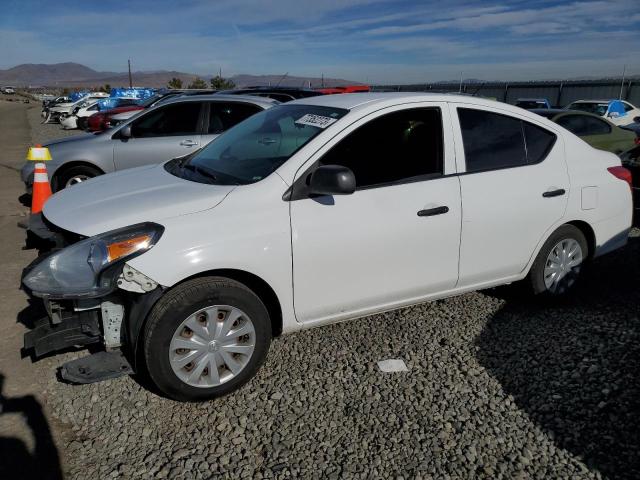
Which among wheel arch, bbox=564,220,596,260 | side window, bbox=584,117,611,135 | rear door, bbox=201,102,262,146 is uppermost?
rear door, bbox=201,102,262,146

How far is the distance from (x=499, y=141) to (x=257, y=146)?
1.82m

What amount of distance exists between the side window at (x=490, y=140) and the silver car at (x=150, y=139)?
14.0 feet

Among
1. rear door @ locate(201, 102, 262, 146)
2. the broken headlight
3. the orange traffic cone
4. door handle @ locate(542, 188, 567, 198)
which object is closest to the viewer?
the broken headlight

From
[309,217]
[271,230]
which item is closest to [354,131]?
[309,217]

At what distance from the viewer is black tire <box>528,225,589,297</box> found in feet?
13.8

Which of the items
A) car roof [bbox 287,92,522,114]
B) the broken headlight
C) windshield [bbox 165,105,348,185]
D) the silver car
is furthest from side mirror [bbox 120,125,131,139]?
the broken headlight

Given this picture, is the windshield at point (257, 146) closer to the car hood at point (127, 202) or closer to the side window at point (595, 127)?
the car hood at point (127, 202)

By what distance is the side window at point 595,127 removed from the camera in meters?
10.4

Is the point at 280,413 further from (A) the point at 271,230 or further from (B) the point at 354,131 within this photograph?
(B) the point at 354,131

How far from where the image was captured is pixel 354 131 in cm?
342

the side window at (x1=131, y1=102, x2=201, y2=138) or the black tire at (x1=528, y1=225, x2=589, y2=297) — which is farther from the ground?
the side window at (x1=131, y1=102, x2=201, y2=138)

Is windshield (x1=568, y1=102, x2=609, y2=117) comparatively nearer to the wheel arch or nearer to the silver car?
the silver car

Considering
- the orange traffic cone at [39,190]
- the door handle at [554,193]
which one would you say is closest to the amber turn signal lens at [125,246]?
the door handle at [554,193]

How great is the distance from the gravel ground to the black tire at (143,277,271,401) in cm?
13
